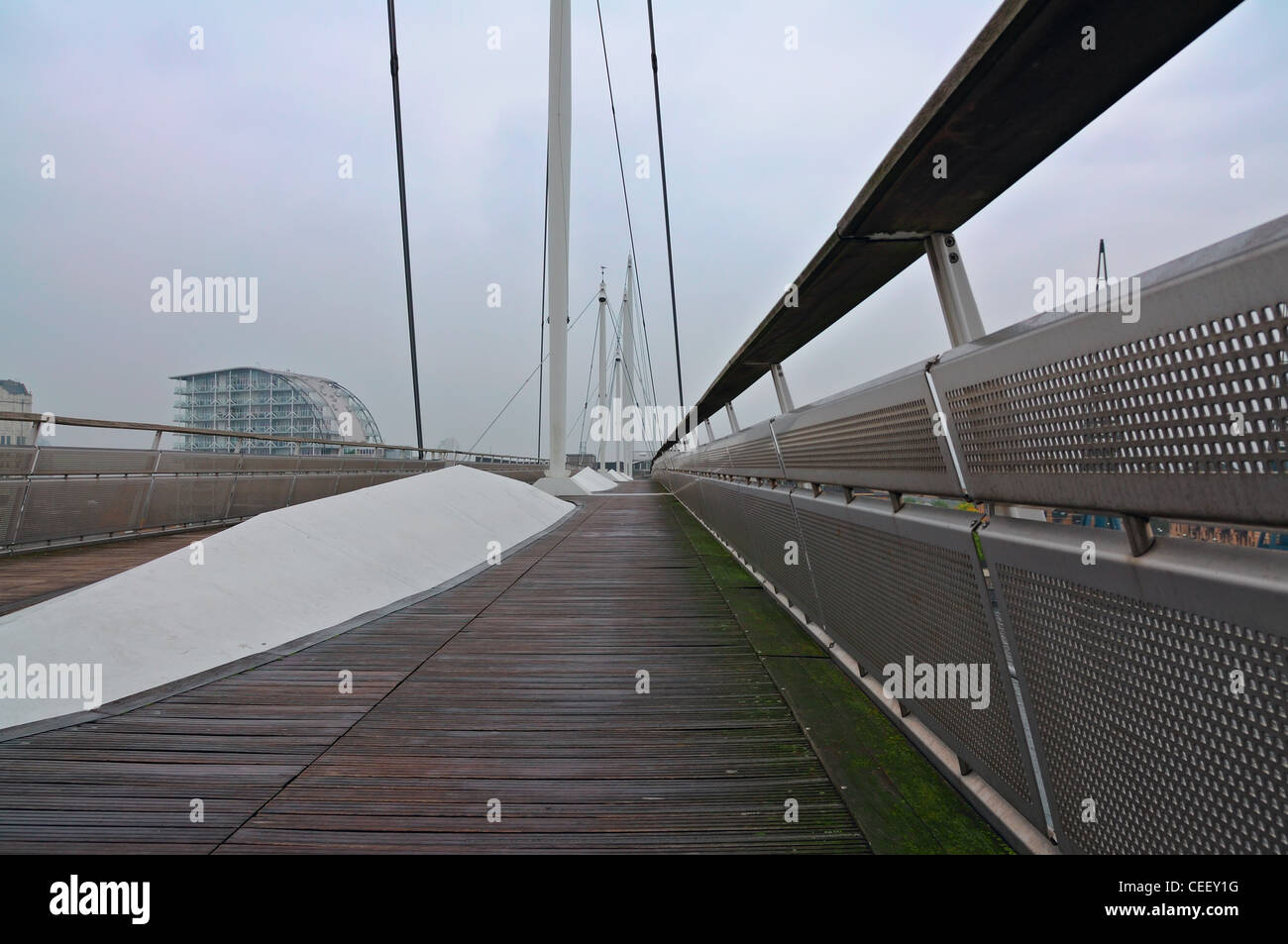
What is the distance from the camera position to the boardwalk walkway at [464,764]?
2.02 m

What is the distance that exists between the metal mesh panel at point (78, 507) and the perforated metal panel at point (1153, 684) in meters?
10.3

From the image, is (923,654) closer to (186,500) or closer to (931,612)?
(931,612)

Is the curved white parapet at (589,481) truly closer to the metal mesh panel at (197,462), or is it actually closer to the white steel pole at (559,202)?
→ the white steel pole at (559,202)

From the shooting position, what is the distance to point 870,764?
8.16 feet

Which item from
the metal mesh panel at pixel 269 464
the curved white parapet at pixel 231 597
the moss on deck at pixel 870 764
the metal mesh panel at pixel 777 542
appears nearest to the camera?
the moss on deck at pixel 870 764

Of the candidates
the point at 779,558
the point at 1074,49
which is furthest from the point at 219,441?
the point at 1074,49

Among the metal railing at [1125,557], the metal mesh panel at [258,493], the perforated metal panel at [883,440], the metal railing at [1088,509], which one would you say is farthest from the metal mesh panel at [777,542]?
the metal mesh panel at [258,493]

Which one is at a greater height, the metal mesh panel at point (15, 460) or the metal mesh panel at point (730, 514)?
the metal mesh panel at point (15, 460)

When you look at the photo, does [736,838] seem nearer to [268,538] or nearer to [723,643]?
[723,643]

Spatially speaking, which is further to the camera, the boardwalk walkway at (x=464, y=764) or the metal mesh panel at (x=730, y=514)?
the metal mesh panel at (x=730, y=514)

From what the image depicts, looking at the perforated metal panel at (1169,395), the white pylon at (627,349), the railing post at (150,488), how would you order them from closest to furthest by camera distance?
the perforated metal panel at (1169,395) < the railing post at (150,488) < the white pylon at (627,349)

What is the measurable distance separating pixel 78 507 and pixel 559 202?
11853 millimetres

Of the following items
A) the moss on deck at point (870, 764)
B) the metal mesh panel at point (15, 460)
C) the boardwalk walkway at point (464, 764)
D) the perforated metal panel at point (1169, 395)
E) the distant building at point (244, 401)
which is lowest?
the moss on deck at point (870, 764)
